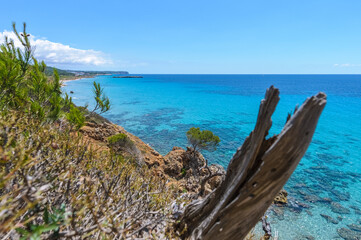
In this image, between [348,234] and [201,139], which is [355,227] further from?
[201,139]

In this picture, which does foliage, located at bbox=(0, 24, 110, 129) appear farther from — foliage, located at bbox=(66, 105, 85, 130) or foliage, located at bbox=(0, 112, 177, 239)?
foliage, located at bbox=(0, 112, 177, 239)

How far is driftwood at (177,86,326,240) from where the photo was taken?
3135mm

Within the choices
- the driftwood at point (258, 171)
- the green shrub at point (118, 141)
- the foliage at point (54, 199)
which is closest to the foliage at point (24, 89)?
the foliage at point (54, 199)

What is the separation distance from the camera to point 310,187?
19.2 metres

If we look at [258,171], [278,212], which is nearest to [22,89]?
[258,171]

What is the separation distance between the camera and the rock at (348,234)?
1359cm

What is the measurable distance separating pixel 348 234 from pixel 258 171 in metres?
16.2

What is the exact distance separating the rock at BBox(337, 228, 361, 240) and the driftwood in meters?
15.0

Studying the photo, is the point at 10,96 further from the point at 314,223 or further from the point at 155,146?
the point at 155,146

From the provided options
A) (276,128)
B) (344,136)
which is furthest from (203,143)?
(344,136)

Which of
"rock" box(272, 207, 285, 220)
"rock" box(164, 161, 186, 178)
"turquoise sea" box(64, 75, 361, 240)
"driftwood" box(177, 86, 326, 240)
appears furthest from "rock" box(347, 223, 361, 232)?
"driftwood" box(177, 86, 326, 240)

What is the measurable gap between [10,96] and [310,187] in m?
23.4

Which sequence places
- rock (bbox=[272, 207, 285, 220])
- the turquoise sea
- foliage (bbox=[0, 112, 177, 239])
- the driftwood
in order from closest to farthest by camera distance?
1. foliage (bbox=[0, 112, 177, 239])
2. the driftwood
3. the turquoise sea
4. rock (bbox=[272, 207, 285, 220])

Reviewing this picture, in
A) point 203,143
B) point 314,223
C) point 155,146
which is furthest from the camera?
point 155,146
